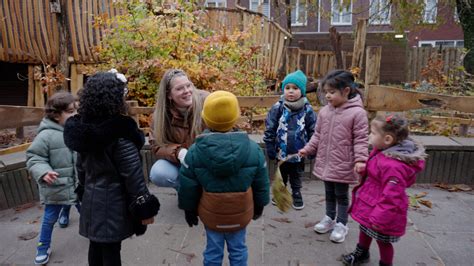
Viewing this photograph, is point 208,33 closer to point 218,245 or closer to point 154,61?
point 154,61

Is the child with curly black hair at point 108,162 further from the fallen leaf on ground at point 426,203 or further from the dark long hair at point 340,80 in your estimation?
the fallen leaf on ground at point 426,203

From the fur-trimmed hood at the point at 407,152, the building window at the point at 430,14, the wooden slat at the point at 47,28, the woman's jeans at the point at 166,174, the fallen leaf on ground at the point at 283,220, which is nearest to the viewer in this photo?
the fur-trimmed hood at the point at 407,152

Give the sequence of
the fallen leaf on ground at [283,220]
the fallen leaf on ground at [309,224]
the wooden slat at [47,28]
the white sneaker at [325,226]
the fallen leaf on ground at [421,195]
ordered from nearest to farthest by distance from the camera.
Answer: the white sneaker at [325,226]
the fallen leaf on ground at [309,224]
the fallen leaf on ground at [283,220]
the fallen leaf on ground at [421,195]
the wooden slat at [47,28]

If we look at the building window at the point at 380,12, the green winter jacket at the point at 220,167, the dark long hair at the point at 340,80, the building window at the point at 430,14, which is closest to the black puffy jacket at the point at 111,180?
the green winter jacket at the point at 220,167

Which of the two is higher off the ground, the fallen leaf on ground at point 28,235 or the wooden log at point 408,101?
the wooden log at point 408,101

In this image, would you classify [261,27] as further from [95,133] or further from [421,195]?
[95,133]

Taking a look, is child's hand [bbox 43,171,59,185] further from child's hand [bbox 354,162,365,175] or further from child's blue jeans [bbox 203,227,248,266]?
child's hand [bbox 354,162,365,175]

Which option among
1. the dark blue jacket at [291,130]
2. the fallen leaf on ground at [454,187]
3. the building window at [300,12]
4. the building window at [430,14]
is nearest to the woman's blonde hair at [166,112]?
the dark blue jacket at [291,130]

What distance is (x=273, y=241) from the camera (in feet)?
10.3

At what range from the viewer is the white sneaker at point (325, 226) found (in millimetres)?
3250

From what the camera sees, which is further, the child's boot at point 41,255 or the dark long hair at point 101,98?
the child's boot at point 41,255

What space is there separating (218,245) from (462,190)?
340 cm

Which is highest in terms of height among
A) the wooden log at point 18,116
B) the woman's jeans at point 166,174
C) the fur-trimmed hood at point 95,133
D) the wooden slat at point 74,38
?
the wooden slat at point 74,38

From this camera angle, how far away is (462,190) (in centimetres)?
429
